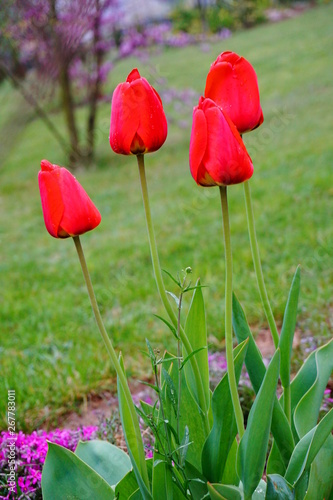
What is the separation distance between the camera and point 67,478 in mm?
1021

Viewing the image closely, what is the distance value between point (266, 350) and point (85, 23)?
4.69 ft

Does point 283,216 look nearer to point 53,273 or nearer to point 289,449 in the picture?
point 53,273

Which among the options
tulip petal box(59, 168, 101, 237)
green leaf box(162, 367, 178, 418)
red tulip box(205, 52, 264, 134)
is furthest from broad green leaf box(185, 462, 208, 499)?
red tulip box(205, 52, 264, 134)

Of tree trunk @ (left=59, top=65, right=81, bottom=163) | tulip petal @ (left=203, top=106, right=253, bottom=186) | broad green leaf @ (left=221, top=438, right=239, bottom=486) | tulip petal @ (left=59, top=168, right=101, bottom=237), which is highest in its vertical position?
tulip petal @ (left=203, top=106, right=253, bottom=186)

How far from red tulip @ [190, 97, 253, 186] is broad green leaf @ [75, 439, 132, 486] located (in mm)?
658

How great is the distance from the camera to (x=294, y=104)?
7.31 meters

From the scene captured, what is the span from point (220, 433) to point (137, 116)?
0.56m

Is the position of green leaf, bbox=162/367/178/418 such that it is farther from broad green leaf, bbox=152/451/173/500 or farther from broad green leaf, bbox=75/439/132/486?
broad green leaf, bbox=75/439/132/486

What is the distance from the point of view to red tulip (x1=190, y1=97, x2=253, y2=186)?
2.75 ft

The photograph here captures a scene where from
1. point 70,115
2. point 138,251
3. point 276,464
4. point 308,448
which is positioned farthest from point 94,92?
point 308,448

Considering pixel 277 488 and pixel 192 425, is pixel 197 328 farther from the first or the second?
pixel 277 488

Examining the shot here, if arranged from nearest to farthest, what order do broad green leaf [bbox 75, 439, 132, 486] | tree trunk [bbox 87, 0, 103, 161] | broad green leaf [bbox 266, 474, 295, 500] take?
broad green leaf [bbox 266, 474, 295, 500], broad green leaf [bbox 75, 439, 132, 486], tree trunk [bbox 87, 0, 103, 161]

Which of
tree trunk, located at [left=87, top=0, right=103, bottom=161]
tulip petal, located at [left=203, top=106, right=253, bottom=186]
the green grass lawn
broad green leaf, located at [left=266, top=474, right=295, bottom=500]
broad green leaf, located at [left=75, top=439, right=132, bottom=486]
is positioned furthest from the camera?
tree trunk, located at [left=87, top=0, right=103, bottom=161]

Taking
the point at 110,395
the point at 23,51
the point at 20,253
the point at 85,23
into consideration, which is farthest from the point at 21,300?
the point at 23,51
